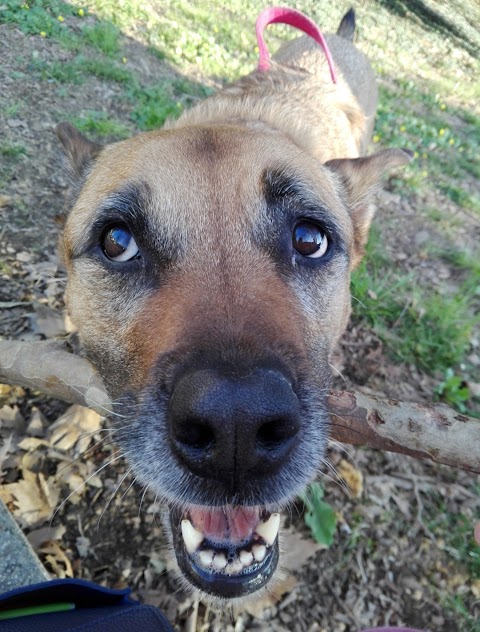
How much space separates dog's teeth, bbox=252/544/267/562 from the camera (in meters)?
2.30

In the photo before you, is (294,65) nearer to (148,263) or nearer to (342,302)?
(342,302)

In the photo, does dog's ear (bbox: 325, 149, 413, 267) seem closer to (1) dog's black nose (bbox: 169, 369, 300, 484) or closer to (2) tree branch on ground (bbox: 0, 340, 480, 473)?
(2) tree branch on ground (bbox: 0, 340, 480, 473)

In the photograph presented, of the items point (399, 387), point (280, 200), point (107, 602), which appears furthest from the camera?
point (399, 387)

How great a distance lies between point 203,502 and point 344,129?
4.26 metres

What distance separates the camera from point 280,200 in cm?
246

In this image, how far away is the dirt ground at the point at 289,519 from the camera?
9.93ft

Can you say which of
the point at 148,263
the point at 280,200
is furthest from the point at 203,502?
the point at 280,200

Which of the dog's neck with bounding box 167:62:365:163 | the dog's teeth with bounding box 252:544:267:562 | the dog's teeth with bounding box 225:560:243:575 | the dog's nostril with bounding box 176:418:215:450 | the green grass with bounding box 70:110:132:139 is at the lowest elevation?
the dog's teeth with bounding box 225:560:243:575

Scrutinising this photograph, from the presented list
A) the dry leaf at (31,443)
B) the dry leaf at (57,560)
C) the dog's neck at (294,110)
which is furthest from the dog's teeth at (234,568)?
the dog's neck at (294,110)

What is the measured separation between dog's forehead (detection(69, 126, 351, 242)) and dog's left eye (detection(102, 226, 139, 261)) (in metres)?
0.16

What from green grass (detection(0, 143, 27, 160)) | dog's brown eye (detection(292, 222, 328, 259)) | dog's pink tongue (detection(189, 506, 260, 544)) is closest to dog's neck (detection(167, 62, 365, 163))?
dog's brown eye (detection(292, 222, 328, 259))

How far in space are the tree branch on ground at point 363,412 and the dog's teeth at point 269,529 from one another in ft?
1.74

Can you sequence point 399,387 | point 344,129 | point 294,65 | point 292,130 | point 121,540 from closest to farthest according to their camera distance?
point 121,540 < point 292,130 < point 399,387 < point 344,129 < point 294,65

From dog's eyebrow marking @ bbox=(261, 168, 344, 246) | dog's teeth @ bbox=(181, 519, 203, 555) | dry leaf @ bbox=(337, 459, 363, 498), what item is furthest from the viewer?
dry leaf @ bbox=(337, 459, 363, 498)
